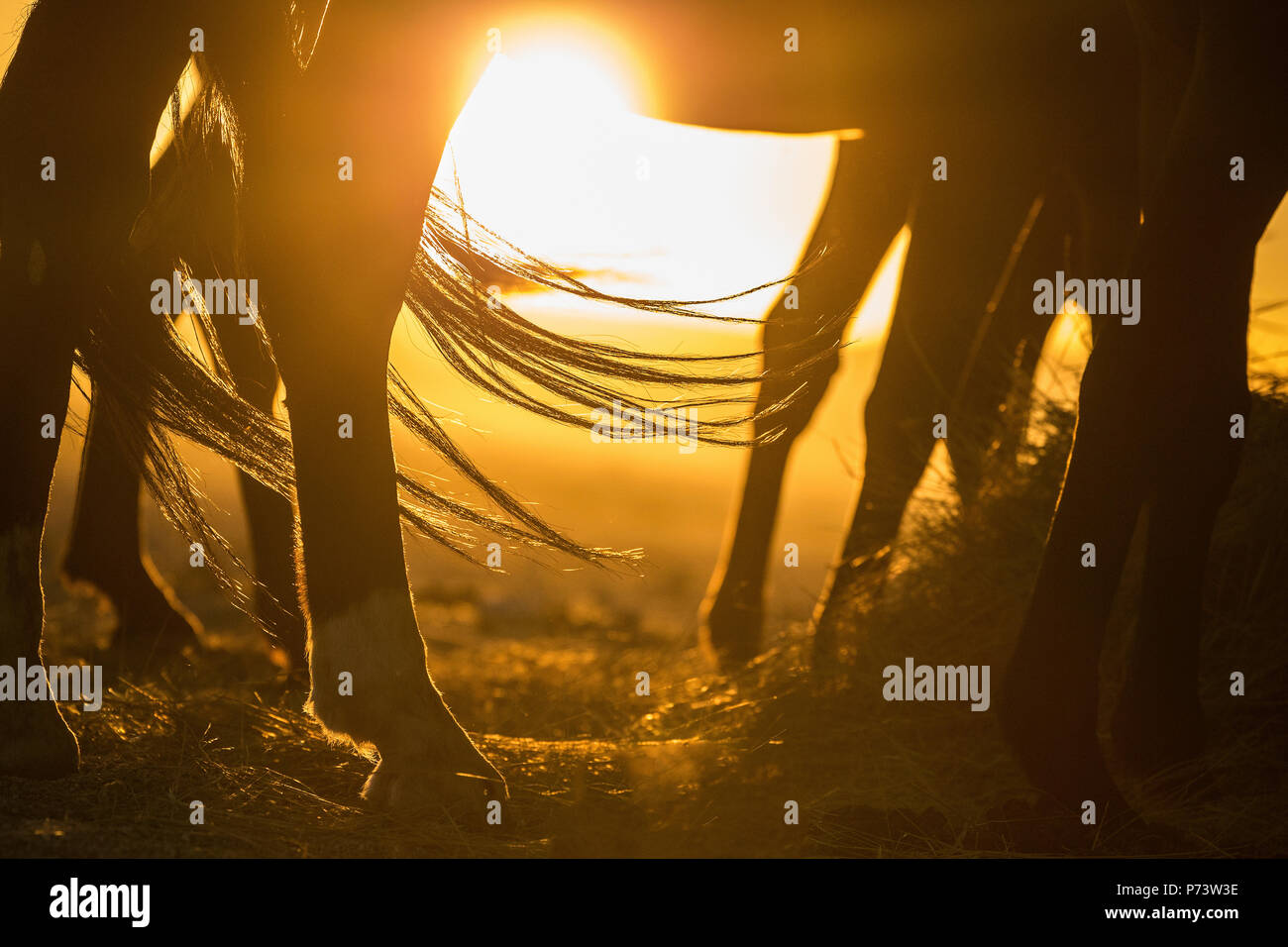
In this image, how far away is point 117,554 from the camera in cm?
212

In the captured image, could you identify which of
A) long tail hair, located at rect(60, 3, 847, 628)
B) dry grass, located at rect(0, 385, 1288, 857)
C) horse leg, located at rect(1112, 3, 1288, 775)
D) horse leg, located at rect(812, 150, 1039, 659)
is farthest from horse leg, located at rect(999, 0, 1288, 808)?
horse leg, located at rect(812, 150, 1039, 659)

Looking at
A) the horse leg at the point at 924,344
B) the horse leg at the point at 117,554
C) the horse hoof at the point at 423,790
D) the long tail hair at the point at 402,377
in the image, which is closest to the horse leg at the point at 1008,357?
the horse leg at the point at 924,344

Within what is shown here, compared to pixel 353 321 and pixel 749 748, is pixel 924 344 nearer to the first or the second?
pixel 749 748

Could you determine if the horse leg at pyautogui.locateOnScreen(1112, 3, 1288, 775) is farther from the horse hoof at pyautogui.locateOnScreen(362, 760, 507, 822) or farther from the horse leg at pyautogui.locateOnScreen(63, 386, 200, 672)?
the horse leg at pyautogui.locateOnScreen(63, 386, 200, 672)

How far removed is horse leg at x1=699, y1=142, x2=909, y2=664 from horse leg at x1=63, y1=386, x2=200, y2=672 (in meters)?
1.08

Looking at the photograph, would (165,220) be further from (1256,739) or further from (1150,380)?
(1256,739)

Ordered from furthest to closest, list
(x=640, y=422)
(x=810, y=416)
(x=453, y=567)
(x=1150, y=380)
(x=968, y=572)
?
(x=453, y=567) → (x=810, y=416) → (x=968, y=572) → (x=640, y=422) → (x=1150, y=380)

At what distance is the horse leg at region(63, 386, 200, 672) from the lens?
2.11m

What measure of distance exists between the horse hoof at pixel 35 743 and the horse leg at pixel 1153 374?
107cm

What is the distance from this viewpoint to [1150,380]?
124 cm

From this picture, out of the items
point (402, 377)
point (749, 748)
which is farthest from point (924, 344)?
point (402, 377)

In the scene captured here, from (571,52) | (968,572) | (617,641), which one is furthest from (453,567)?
(571,52)

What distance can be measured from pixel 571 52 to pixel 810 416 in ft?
3.27

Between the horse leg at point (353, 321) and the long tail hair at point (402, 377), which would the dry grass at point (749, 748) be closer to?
the horse leg at point (353, 321)
